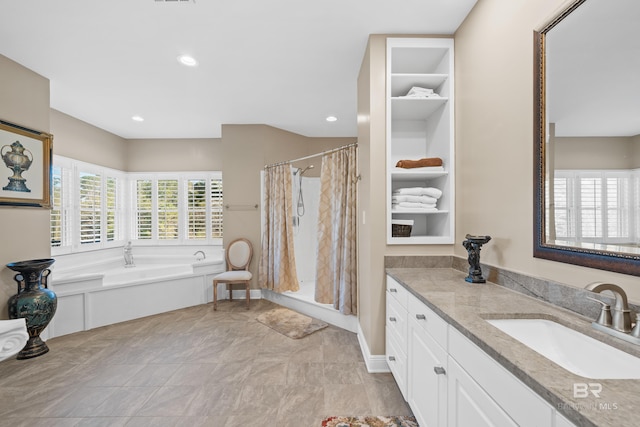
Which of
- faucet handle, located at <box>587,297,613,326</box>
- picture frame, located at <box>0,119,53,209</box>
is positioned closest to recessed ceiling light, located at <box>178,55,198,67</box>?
picture frame, located at <box>0,119,53,209</box>

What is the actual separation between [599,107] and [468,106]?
3.28ft

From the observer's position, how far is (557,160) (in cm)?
126

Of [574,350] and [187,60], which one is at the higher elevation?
[187,60]

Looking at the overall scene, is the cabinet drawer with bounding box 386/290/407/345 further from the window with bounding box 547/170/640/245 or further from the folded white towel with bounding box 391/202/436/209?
the window with bounding box 547/170/640/245

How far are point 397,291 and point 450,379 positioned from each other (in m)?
0.79

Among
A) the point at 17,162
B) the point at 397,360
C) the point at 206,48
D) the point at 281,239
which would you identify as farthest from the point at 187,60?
the point at 397,360

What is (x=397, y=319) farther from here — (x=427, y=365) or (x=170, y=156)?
(x=170, y=156)

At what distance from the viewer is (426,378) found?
1.39 m

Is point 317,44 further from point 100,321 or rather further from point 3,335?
point 100,321

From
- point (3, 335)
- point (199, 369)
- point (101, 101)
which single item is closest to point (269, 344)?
point (199, 369)

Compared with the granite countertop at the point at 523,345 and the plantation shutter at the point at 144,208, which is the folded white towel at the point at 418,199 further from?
the plantation shutter at the point at 144,208

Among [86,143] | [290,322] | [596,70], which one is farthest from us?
[86,143]

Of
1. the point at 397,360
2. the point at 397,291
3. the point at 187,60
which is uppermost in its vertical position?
the point at 187,60

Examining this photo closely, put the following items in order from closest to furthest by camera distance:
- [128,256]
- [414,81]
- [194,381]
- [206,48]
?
[194,381] → [414,81] → [206,48] → [128,256]
